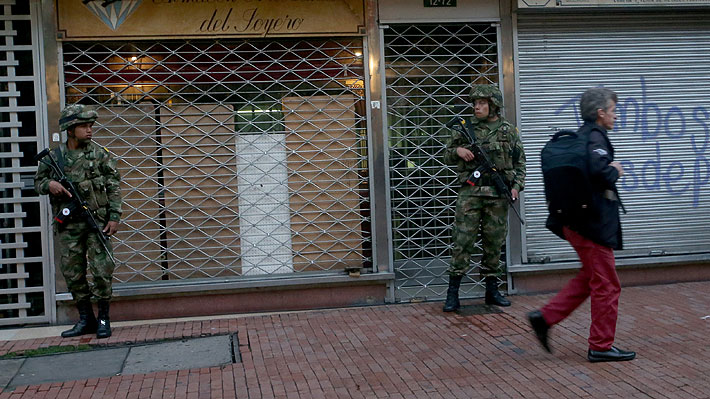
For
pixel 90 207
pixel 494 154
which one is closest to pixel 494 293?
pixel 494 154

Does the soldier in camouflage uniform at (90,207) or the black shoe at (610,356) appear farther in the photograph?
the soldier in camouflage uniform at (90,207)

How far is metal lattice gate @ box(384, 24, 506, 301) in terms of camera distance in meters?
7.50

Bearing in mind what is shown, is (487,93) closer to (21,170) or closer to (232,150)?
(232,150)

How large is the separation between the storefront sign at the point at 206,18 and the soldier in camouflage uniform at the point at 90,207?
114 cm

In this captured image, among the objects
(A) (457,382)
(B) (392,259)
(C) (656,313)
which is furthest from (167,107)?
(C) (656,313)

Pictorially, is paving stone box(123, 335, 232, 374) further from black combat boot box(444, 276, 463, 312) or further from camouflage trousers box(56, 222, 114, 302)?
black combat boot box(444, 276, 463, 312)

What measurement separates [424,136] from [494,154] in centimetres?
99

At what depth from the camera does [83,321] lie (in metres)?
6.46

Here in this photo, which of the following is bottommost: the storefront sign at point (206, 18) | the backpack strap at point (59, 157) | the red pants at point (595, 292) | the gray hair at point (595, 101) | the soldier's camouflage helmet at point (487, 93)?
the red pants at point (595, 292)

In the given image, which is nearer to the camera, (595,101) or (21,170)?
(595,101)

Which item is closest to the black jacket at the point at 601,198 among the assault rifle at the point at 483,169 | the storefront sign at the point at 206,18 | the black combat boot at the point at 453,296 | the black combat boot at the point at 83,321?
the assault rifle at the point at 483,169

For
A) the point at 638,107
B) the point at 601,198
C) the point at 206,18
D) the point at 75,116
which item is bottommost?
the point at 601,198

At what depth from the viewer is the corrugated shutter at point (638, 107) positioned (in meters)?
7.69

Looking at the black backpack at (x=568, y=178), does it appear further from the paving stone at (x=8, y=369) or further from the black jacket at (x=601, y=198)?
the paving stone at (x=8, y=369)
